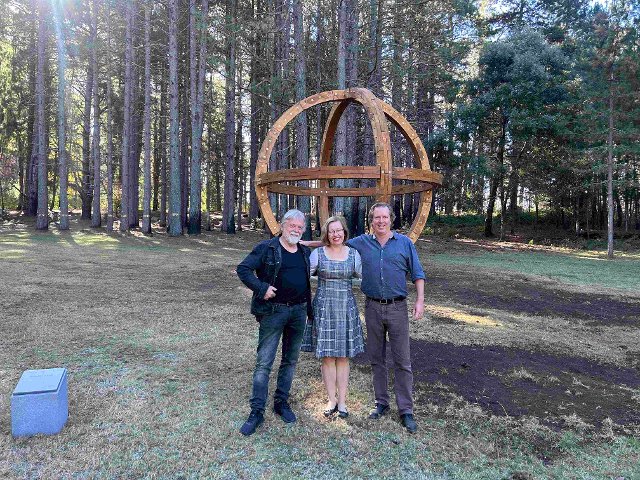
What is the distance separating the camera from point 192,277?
11039 millimetres

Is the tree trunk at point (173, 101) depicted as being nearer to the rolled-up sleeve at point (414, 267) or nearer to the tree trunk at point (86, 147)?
the tree trunk at point (86, 147)

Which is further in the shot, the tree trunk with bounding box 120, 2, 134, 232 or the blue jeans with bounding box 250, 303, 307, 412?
the tree trunk with bounding box 120, 2, 134, 232

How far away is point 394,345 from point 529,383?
6.56ft

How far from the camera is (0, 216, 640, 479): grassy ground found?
3.19 meters

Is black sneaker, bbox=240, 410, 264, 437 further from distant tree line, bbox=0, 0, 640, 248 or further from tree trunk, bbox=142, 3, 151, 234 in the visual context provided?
tree trunk, bbox=142, 3, 151, 234

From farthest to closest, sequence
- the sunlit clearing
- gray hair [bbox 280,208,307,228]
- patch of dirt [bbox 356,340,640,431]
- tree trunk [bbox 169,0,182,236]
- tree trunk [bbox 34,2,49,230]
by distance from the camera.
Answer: tree trunk [bbox 169,0,182,236]
tree trunk [bbox 34,2,49,230]
the sunlit clearing
patch of dirt [bbox 356,340,640,431]
gray hair [bbox 280,208,307,228]

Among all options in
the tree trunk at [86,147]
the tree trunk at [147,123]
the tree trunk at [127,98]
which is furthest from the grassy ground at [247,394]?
the tree trunk at [86,147]

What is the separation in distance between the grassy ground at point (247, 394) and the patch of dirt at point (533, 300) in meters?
0.09

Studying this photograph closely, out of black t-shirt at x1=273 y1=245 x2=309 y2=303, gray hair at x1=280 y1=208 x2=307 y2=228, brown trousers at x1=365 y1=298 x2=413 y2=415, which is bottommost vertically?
brown trousers at x1=365 y1=298 x2=413 y2=415

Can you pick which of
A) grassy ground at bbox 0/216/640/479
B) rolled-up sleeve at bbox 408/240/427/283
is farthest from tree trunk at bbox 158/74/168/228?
rolled-up sleeve at bbox 408/240/427/283

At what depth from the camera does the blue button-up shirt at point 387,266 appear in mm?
3836

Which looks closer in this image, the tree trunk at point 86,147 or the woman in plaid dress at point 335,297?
the woman in plaid dress at point 335,297

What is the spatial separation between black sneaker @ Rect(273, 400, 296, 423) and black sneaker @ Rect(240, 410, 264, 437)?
0.68 ft

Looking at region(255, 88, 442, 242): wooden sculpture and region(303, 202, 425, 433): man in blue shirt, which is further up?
region(255, 88, 442, 242): wooden sculpture
